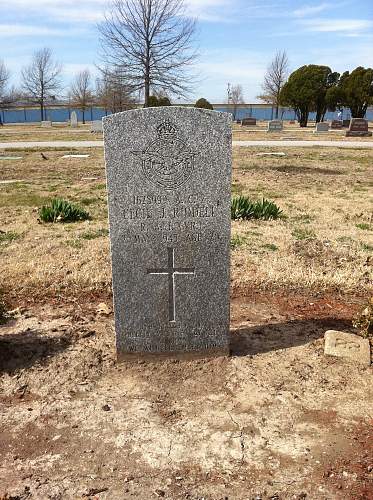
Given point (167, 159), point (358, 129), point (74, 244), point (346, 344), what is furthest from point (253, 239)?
point (358, 129)

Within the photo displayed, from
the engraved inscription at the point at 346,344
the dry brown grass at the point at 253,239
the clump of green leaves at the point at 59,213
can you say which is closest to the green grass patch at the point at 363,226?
the dry brown grass at the point at 253,239

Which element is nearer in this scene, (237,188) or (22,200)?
(22,200)

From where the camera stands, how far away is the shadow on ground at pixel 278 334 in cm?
376

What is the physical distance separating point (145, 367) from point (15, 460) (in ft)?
3.70

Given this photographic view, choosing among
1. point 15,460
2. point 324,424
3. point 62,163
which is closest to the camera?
point 15,460

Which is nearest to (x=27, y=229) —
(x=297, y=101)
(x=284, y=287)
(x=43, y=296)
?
(x=43, y=296)

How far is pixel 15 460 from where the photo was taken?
2.62m

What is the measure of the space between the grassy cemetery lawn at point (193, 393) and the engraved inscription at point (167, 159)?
1.34 m

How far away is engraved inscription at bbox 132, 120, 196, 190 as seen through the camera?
312cm

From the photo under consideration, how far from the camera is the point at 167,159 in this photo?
10.4 feet

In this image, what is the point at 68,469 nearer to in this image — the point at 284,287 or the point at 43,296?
the point at 43,296

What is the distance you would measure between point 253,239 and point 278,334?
8.54ft

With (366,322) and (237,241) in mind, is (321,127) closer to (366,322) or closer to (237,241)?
(237,241)

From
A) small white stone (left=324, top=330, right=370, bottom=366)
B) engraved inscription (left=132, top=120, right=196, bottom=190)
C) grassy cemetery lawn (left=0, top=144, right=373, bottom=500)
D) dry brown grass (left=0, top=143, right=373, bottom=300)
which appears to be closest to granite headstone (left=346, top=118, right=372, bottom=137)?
dry brown grass (left=0, top=143, right=373, bottom=300)
